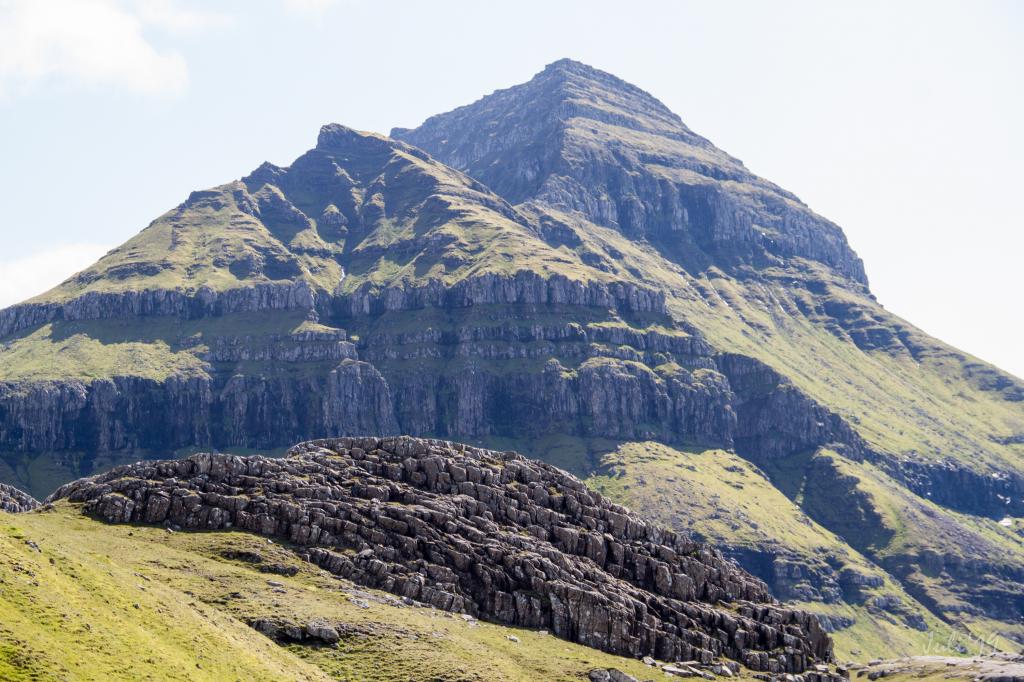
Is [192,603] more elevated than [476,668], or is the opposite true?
[192,603]

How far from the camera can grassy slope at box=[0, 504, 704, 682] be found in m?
117

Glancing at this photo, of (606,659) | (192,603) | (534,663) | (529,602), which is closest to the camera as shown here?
(192,603)

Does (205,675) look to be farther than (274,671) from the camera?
No

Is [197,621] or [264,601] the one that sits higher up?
[197,621]

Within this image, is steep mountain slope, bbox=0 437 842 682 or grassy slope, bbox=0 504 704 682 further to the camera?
steep mountain slope, bbox=0 437 842 682

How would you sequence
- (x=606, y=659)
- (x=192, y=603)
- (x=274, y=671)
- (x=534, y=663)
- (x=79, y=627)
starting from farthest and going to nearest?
(x=606, y=659) → (x=534, y=663) → (x=192, y=603) → (x=274, y=671) → (x=79, y=627)

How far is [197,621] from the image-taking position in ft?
→ 462

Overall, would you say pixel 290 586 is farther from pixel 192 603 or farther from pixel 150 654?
pixel 150 654

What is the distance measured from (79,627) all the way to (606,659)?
9042 cm

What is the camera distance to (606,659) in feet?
602

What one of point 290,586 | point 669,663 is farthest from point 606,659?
point 290,586

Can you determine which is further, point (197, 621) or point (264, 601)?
point (264, 601)

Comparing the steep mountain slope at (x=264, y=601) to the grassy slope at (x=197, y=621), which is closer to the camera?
the grassy slope at (x=197, y=621)

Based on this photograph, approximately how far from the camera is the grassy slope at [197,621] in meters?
117
